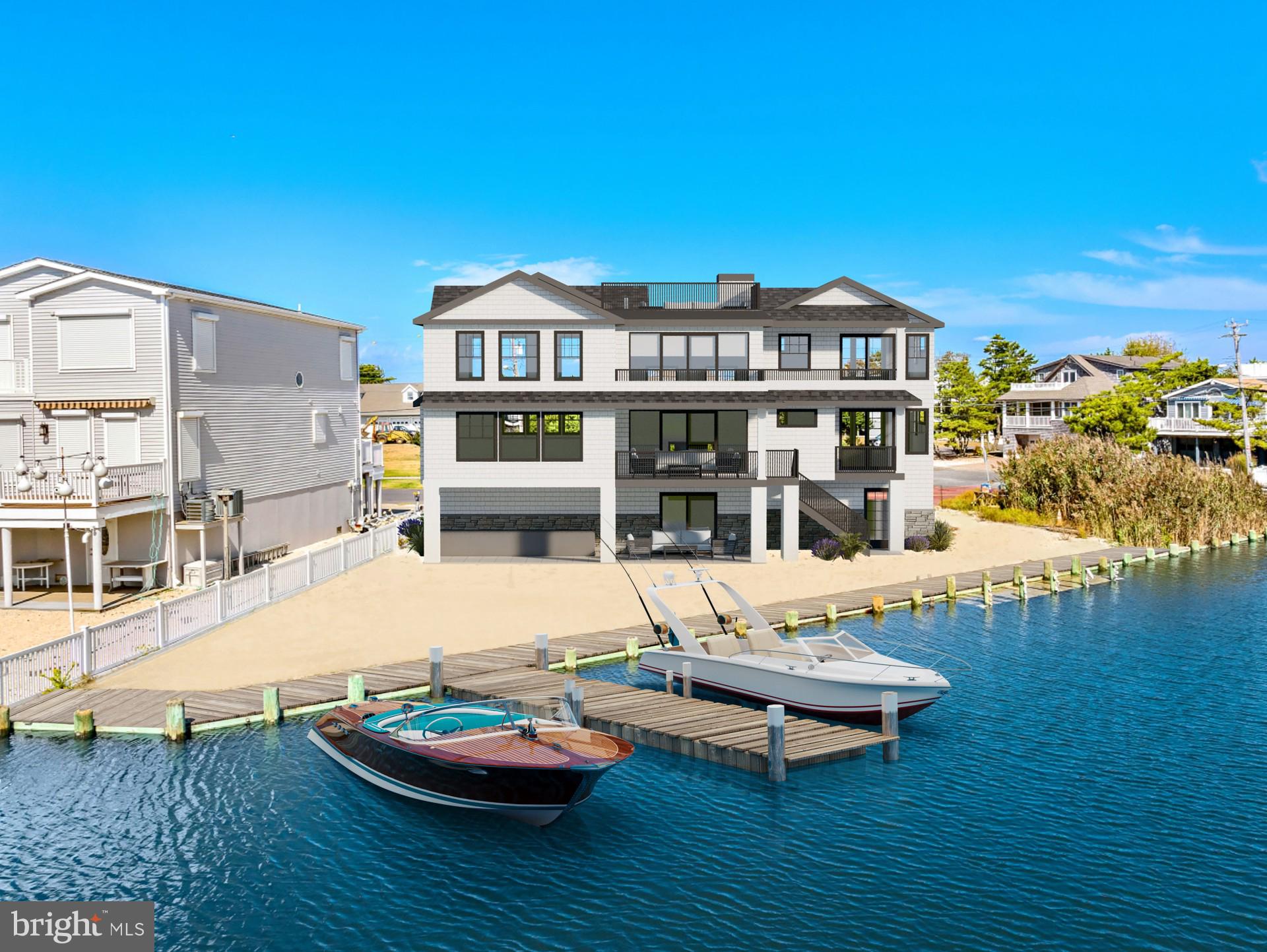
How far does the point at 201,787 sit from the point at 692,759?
9.09 m

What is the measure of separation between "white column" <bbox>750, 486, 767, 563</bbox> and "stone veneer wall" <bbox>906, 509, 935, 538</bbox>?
821 centimetres

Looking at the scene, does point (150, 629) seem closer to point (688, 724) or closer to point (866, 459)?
point (688, 724)

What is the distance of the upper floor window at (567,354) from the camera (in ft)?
136

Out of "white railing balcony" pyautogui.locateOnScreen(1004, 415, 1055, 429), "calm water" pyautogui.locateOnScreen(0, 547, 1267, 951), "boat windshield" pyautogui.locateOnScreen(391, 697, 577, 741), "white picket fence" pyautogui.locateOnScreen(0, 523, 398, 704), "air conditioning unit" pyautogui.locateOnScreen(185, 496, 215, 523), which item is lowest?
"calm water" pyautogui.locateOnScreen(0, 547, 1267, 951)

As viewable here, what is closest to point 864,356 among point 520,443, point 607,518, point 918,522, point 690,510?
point 918,522

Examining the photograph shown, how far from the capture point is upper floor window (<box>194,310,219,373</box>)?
36125 millimetres

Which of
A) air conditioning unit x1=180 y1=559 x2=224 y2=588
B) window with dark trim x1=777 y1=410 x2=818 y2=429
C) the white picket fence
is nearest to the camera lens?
the white picket fence

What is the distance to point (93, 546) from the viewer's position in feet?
102

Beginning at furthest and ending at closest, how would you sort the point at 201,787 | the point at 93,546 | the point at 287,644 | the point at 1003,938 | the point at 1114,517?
the point at 1114,517
the point at 93,546
the point at 287,644
the point at 201,787
the point at 1003,938

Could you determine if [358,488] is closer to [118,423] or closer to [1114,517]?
[118,423]

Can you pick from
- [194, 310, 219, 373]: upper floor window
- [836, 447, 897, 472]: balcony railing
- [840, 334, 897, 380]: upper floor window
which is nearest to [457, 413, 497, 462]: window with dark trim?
[194, 310, 219, 373]: upper floor window

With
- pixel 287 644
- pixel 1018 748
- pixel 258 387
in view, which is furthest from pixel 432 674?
pixel 258 387

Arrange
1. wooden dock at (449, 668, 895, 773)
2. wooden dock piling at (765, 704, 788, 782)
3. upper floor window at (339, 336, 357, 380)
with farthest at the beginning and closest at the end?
upper floor window at (339, 336, 357, 380), wooden dock at (449, 668, 895, 773), wooden dock piling at (765, 704, 788, 782)

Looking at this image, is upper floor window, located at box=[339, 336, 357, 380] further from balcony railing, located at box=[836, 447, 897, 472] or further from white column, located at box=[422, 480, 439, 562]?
balcony railing, located at box=[836, 447, 897, 472]
